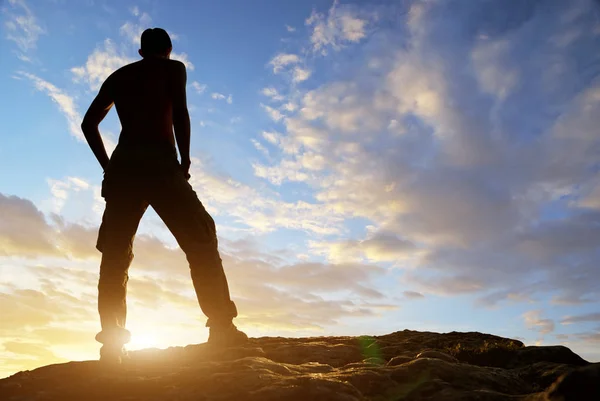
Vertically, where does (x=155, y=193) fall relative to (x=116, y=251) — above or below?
above

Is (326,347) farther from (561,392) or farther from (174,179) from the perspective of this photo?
(561,392)

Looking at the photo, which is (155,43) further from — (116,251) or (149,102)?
(116,251)

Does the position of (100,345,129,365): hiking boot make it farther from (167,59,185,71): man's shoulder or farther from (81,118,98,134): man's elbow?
(167,59,185,71): man's shoulder

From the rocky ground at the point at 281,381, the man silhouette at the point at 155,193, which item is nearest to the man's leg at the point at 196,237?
the man silhouette at the point at 155,193

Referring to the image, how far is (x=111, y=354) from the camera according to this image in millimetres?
4988

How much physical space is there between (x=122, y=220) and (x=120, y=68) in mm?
1976

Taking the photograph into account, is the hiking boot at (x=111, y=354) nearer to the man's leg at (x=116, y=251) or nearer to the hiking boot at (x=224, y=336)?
the man's leg at (x=116, y=251)

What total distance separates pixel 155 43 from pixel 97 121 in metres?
1.28

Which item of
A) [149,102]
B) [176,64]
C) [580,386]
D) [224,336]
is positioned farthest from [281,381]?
[176,64]

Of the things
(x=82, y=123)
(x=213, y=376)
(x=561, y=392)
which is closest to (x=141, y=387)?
(x=213, y=376)

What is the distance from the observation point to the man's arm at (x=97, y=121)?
5.80 meters

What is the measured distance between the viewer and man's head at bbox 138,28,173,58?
573 centimetres

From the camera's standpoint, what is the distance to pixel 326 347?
627cm

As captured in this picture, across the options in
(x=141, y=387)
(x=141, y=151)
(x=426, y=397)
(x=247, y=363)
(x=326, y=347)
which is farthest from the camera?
(x=326, y=347)
